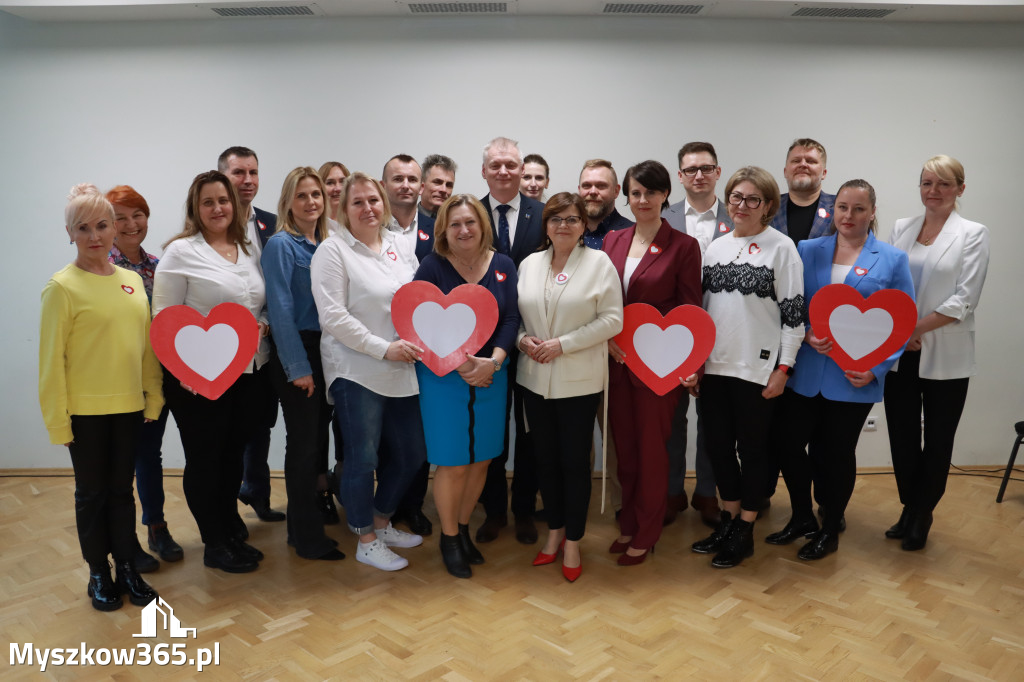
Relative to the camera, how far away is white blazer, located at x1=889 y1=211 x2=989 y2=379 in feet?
10.2

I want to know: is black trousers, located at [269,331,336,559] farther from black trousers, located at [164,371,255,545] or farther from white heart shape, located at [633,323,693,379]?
white heart shape, located at [633,323,693,379]

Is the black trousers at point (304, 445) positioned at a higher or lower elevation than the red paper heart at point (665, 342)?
lower

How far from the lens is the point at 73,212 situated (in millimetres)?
2512

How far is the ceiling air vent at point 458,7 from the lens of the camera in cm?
426

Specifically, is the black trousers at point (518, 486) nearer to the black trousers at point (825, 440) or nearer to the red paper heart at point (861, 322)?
the black trousers at point (825, 440)

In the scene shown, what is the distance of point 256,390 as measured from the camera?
303cm

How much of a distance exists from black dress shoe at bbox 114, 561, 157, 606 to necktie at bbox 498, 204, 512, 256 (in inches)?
82.0

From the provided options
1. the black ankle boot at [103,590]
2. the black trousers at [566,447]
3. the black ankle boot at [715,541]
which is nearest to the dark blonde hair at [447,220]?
the black trousers at [566,447]

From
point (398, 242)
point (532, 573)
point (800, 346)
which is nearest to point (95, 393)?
point (398, 242)

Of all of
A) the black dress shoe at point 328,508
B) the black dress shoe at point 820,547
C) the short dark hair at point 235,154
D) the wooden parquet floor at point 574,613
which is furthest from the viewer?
the black dress shoe at point 328,508

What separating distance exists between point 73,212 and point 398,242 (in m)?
1.24

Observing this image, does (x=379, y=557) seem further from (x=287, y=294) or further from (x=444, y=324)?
(x=287, y=294)

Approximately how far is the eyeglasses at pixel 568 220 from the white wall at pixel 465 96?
1.82 meters

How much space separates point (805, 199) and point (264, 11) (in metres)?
3.47
